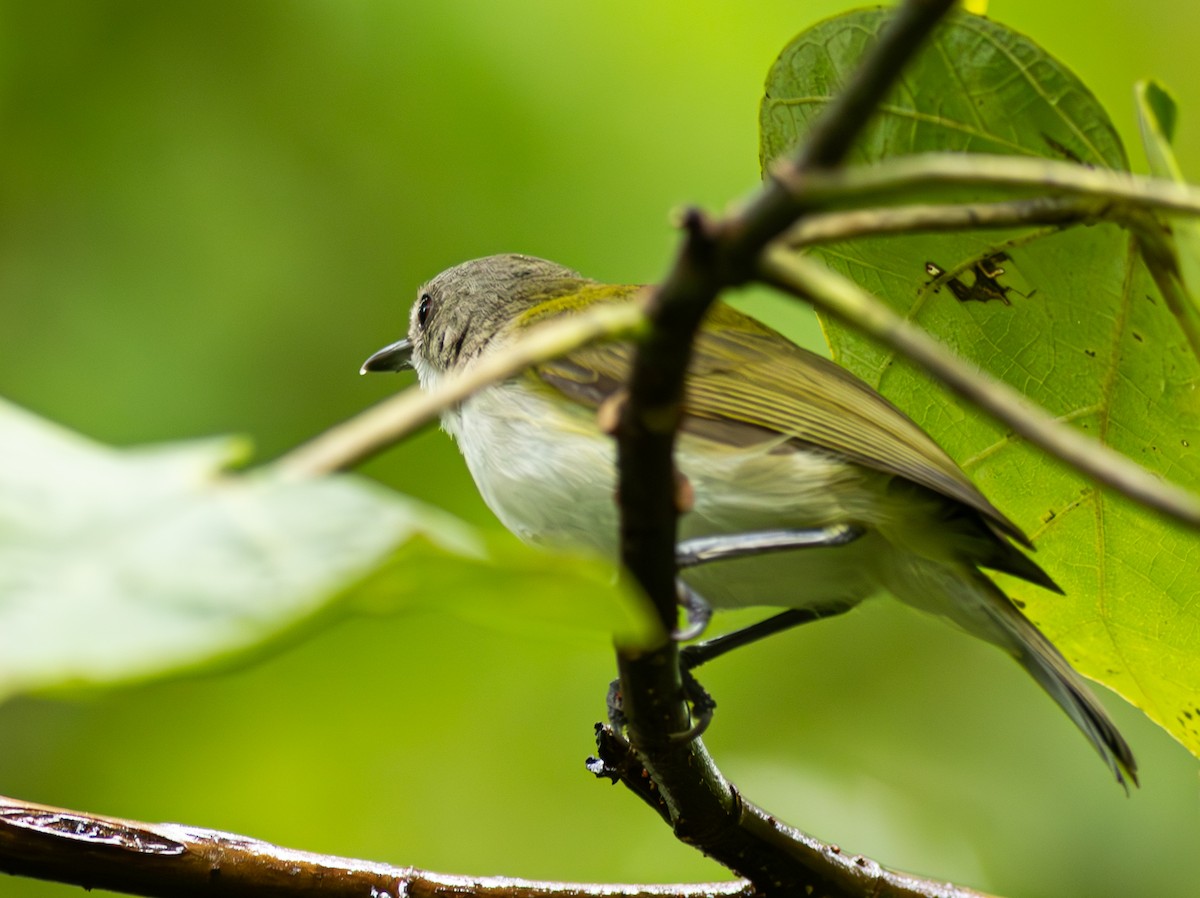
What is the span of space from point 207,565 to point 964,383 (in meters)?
0.48

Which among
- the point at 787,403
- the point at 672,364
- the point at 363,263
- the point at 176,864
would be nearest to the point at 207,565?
the point at 672,364

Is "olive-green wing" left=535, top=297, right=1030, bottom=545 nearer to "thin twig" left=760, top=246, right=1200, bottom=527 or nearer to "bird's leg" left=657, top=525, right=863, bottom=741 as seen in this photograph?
"bird's leg" left=657, top=525, right=863, bottom=741

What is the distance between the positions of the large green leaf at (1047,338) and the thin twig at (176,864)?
114cm

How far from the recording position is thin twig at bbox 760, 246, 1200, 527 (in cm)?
81

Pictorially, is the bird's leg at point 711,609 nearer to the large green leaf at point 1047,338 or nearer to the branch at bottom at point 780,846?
the branch at bottom at point 780,846

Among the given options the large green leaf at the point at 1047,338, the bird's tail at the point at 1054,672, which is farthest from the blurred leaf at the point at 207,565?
the bird's tail at the point at 1054,672

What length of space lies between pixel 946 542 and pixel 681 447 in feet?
1.71

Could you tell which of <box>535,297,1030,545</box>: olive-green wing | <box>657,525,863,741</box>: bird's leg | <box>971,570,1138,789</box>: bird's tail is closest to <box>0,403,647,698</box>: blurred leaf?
<box>657,525,863,741</box>: bird's leg

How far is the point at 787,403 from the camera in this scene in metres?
2.40

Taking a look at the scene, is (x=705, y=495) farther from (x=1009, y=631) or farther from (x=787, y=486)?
(x=1009, y=631)

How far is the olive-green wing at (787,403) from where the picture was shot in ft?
7.09

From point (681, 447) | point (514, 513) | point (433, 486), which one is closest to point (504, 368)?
point (681, 447)

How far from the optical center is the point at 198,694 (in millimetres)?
3889

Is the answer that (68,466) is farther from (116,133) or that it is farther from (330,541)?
(116,133)
